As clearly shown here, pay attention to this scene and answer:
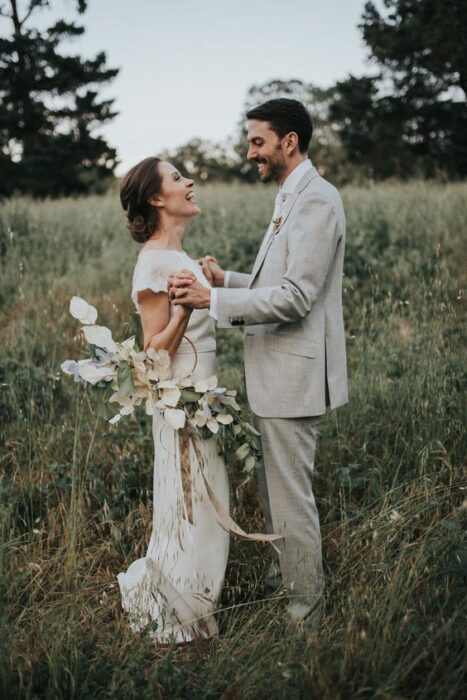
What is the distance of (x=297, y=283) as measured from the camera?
275 centimetres

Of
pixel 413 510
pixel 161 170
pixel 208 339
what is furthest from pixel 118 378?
pixel 413 510

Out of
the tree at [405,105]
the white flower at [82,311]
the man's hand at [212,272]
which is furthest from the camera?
the tree at [405,105]

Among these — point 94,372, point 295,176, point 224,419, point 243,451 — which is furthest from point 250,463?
point 295,176

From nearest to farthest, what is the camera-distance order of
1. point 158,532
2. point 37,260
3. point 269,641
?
point 269,641 → point 158,532 → point 37,260

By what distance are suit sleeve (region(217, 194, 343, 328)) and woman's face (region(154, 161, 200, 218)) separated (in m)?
0.63

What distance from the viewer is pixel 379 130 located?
2462 cm

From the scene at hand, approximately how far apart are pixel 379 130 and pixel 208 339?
23741 millimetres

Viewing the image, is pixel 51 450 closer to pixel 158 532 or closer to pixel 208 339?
pixel 158 532

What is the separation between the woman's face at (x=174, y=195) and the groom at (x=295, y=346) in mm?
379

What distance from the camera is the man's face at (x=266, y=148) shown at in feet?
9.71

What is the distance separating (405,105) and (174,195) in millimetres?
23387

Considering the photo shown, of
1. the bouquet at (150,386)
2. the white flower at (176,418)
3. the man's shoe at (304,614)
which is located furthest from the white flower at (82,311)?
the man's shoe at (304,614)

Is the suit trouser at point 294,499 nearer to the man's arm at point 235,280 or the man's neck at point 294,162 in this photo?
the man's arm at point 235,280

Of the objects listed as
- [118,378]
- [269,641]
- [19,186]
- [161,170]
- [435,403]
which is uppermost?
[19,186]
